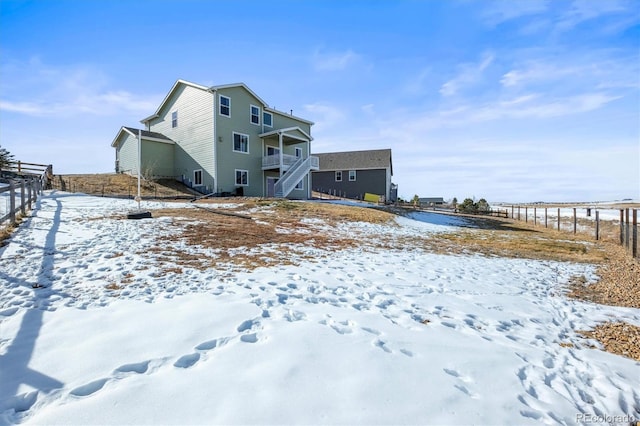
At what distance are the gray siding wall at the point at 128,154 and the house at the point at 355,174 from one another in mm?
21083

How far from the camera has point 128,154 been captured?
26297mm

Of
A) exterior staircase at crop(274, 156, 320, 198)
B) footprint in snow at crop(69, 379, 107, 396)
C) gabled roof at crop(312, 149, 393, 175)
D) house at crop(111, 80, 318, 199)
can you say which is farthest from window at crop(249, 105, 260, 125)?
footprint in snow at crop(69, 379, 107, 396)

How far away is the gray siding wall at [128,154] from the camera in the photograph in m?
25.3

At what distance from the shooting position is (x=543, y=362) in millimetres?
3131

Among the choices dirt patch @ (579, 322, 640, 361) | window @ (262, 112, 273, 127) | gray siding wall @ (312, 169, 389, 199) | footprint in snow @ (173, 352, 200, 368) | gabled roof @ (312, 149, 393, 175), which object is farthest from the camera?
gabled roof @ (312, 149, 393, 175)

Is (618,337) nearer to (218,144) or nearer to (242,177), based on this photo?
(218,144)

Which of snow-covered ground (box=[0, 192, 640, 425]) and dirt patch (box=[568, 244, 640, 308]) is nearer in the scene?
snow-covered ground (box=[0, 192, 640, 425])

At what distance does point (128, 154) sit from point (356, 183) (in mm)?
24517

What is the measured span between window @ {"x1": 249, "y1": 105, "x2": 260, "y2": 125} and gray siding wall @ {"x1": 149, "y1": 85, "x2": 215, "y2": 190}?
3398 mm

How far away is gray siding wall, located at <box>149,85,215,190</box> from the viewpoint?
74.4ft

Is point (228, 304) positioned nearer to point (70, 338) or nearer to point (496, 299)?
point (70, 338)

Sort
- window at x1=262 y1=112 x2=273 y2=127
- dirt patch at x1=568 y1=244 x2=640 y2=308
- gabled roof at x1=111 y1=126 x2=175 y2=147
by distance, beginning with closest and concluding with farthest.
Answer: dirt patch at x1=568 y1=244 x2=640 y2=308, gabled roof at x1=111 y1=126 x2=175 y2=147, window at x1=262 y1=112 x2=273 y2=127

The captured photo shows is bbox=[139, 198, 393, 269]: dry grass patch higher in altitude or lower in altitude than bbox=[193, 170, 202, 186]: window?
lower

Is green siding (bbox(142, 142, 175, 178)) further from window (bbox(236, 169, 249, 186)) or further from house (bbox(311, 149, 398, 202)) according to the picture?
house (bbox(311, 149, 398, 202))
